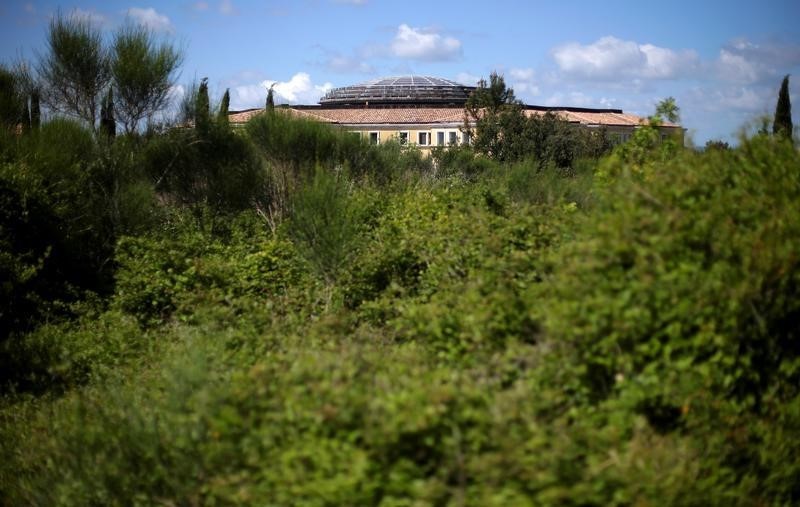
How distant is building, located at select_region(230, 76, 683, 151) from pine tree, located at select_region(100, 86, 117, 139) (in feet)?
104

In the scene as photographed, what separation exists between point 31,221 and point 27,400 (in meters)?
4.08

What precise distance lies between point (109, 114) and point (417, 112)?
2003 inches

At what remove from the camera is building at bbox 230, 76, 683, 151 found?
60781mm

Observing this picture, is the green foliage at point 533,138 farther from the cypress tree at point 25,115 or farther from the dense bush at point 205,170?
the cypress tree at point 25,115

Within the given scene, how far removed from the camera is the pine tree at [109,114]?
13477 millimetres

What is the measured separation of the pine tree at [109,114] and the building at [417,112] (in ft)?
104

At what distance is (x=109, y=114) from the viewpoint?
13.6m

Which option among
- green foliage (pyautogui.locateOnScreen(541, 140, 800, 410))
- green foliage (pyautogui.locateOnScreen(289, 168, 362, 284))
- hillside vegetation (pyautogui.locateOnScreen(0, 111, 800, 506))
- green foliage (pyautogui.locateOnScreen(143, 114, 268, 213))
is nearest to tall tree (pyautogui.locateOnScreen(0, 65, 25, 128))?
green foliage (pyautogui.locateOnScreen(143, 114, 268, 213))

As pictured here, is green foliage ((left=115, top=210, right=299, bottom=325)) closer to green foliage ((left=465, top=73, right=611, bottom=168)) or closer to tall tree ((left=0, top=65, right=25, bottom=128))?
tall tree ((left=0, top=65, right=25, bottom=128))

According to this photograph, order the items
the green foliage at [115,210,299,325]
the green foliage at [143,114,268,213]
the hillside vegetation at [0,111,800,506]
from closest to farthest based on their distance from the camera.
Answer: the hillside vegetation at [0,111,800,506] → the green foliage at [115,210,299,325] → the green foliage at [143,114,268,213]

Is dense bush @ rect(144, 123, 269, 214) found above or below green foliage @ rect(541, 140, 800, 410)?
above

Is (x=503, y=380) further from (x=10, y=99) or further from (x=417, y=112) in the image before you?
(x=417, y=112)

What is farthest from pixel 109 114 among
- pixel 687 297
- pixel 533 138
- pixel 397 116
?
pixel 397 116

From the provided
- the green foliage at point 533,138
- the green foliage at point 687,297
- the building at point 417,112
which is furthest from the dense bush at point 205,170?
the building at point 417,112
